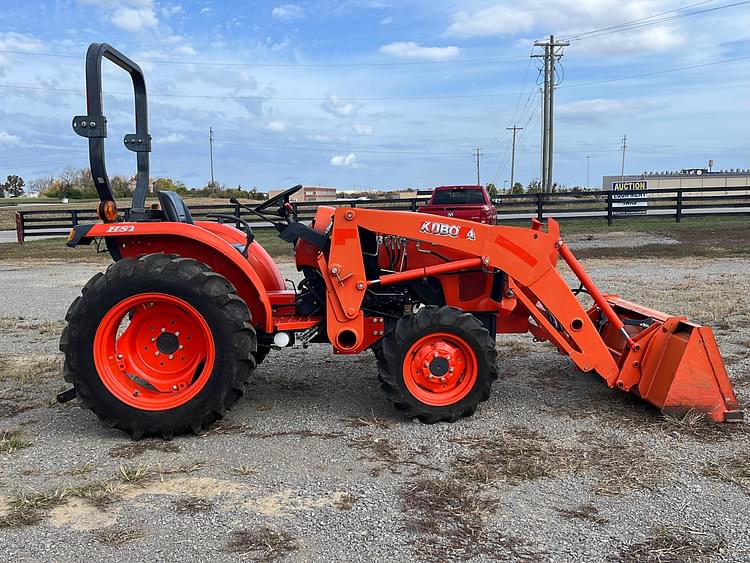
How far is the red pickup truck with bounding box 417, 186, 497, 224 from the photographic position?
17.5m

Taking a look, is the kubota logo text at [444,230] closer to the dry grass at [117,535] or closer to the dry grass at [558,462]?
the dry grass at [558,462]

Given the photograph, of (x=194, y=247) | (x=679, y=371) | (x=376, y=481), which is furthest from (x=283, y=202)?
(x=679, y=371)

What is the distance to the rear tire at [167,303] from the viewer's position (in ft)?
14.0

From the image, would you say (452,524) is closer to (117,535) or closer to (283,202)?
(117,535)

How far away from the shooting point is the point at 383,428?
4504mm

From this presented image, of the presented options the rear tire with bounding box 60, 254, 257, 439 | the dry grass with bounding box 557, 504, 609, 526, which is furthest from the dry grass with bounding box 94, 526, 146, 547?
the dry grass with bounding box 557, 504, 609, 526

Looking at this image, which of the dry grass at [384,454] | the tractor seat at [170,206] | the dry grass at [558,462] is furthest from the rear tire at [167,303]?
the dry grass at [558,462]

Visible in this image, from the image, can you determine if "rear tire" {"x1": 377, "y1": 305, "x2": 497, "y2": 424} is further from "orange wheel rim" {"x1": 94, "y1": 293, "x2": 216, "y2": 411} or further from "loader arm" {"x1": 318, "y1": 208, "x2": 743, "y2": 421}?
"orange wheel rim" {"x1": 94, "y1": 293, "x2": 216, "y2": 411}

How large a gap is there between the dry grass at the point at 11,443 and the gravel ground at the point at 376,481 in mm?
14

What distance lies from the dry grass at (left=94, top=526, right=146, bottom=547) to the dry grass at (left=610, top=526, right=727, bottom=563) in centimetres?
209

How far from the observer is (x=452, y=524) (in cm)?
322

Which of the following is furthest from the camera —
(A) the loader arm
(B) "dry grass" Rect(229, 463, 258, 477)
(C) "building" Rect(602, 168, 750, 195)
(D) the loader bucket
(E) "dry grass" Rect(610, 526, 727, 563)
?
(C) "building" Rect(602, 168, 750, 195)

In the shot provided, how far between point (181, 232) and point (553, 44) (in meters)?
40.4

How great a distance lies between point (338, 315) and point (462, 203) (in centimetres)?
1378
